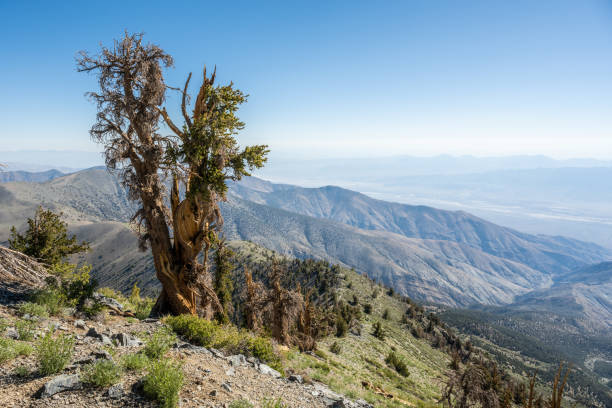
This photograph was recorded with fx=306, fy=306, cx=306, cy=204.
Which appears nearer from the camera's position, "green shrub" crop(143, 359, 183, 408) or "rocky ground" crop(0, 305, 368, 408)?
"rocky ground" crop(0, 305, 368, 408)

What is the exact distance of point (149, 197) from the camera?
14133 mm

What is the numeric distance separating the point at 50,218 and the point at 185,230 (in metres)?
11.9

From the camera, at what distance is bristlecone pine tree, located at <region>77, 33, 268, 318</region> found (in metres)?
13.0

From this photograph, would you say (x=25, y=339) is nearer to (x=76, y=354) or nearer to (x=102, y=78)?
(x=76, y=354)

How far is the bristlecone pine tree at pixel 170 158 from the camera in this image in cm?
1301

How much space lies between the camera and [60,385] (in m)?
5.88

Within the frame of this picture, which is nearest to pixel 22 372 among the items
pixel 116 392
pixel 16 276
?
pixel 116 392

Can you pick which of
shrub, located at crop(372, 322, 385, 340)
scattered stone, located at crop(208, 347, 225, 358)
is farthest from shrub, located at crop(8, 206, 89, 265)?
shrub, located at crop(372, 322, 385, 340)

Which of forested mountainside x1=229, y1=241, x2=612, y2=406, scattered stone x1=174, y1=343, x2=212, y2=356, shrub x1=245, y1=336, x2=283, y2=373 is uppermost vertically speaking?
scattered stone x1=174, y1=343, x2=212, y2=356

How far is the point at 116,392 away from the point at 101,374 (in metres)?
0.50

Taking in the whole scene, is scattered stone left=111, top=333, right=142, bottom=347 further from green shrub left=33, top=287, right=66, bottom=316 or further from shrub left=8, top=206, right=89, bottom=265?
shrub left=8, top=206, right=89, bottom=265

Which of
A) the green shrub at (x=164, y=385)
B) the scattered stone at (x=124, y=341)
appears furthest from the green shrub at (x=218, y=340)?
the green shrub at (x=164, y=385)

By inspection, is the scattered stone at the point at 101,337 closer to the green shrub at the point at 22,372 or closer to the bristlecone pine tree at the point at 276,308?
the green shrub at the point at 22,372

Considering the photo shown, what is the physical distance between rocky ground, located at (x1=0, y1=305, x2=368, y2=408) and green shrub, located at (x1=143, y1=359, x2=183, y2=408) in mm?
206
